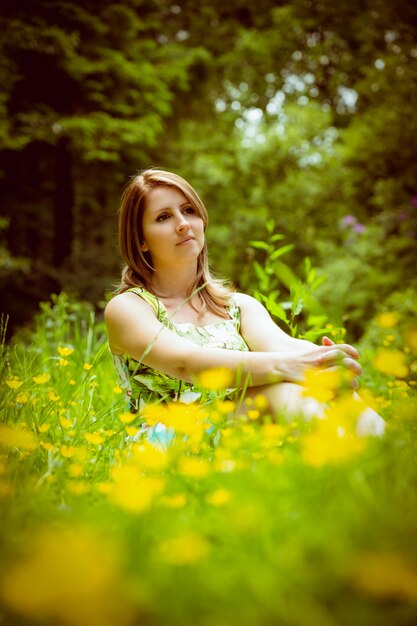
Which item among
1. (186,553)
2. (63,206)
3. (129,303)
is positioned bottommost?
(63,206)

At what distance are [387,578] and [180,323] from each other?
4.85 ft

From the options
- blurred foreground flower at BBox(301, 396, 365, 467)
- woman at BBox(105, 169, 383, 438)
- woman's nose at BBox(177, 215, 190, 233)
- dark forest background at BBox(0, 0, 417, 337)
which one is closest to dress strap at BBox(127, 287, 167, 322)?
woman at BBox(105, 169, 383, 438)

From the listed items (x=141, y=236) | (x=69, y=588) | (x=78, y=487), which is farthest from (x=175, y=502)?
(x=141, y=236)

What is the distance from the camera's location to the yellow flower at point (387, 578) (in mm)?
731

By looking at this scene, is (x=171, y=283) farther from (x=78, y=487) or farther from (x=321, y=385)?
(x=78, y=487)

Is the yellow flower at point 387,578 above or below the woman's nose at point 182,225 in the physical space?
above

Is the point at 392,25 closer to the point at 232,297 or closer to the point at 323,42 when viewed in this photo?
the point at 323,42

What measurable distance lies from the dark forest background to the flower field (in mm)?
4026

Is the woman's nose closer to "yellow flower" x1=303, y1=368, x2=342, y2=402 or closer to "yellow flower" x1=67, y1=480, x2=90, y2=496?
"yellow flower" x1=303, y1=368, x2=342, y2=402

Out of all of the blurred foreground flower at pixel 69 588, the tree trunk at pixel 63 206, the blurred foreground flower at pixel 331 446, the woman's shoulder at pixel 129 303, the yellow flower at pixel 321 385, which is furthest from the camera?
the tree trunk at pixel 63 206

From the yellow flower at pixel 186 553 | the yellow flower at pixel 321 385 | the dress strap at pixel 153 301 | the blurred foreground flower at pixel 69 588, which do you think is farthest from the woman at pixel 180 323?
the blurred foreground flower at pixel 69 588

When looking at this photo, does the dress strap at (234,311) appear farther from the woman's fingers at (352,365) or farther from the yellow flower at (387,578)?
the yellow flower at (387,578)

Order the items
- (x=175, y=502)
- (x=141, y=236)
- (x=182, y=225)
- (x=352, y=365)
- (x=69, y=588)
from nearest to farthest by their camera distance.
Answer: (x=69, y=588) < (x=175, y=502) < (x=352, y=365) < (x=182, y=225) < (x=141, y=236)

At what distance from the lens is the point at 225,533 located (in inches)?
38.5
